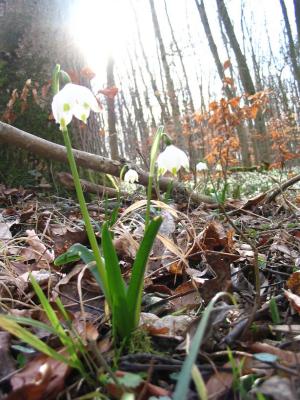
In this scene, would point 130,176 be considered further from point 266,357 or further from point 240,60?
point 240,60

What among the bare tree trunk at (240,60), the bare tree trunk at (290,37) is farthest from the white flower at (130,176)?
the bare tree trunk at (290,37)

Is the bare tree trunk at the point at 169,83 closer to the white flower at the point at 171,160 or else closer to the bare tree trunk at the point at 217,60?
the bare tree trunk at the point at 217,60

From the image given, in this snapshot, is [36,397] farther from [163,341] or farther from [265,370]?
[265,370]

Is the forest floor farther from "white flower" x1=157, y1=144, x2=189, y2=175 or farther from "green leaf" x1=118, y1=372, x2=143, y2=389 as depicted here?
"white flower" x1=157, y1=144, x2=189, y2=175

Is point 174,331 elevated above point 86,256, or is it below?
below

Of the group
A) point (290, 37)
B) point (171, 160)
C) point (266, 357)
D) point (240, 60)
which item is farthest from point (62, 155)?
point (290, 37)

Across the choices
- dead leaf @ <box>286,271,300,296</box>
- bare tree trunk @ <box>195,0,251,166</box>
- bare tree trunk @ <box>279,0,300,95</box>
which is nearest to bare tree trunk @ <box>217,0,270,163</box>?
bare tree trunk @ <box>195,0,251,166</box>
